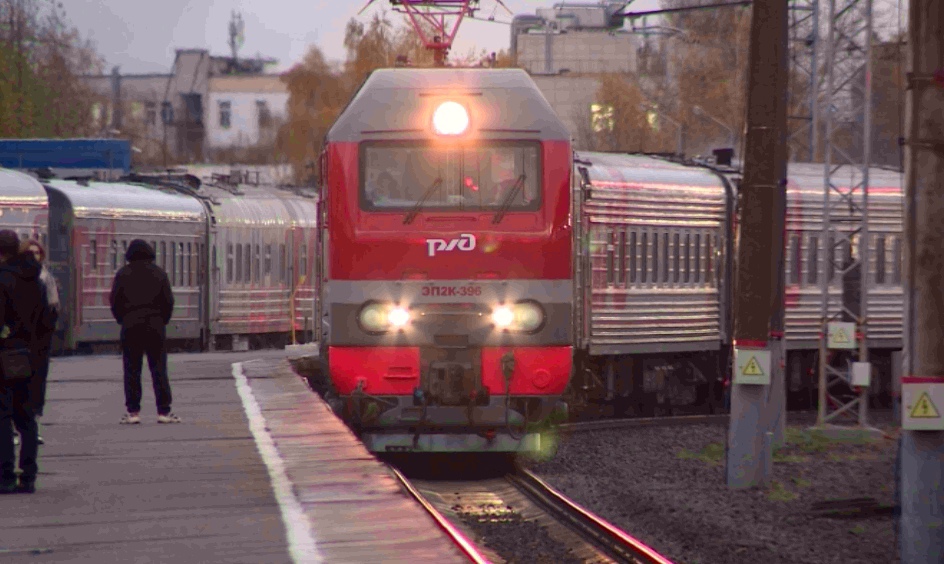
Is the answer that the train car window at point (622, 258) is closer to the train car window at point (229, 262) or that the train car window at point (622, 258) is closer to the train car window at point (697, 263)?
the train car window at point (697, 263)

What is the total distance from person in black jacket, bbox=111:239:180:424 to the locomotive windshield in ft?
6.27

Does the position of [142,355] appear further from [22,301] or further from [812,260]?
[812,260]

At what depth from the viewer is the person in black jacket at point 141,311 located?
1645 centimetres

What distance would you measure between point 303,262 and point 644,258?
15.2m

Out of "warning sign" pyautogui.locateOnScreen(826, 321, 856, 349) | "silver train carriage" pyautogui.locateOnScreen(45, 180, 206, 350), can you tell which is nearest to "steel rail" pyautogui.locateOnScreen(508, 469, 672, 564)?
"warning sign" pyautogui.locateOnScreen(826, 321, 856, 349)

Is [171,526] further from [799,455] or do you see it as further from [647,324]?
[647,324]

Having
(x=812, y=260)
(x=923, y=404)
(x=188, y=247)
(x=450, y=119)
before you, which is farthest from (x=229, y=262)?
(x=923, y=404)

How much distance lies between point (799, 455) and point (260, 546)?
11871mm

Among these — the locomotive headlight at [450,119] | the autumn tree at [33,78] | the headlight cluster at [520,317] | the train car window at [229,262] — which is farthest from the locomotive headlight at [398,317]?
the autumn tree at [33,78]

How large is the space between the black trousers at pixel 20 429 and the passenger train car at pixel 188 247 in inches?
698

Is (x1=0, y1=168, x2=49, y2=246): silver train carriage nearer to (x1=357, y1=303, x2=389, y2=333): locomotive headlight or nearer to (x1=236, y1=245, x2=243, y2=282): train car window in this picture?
(x1=236, y1=245, x2=243, y2=282): train car window

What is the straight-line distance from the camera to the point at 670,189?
26.8 m

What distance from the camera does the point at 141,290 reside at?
53.9 feet

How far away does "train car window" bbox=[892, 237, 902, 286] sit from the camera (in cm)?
3047
